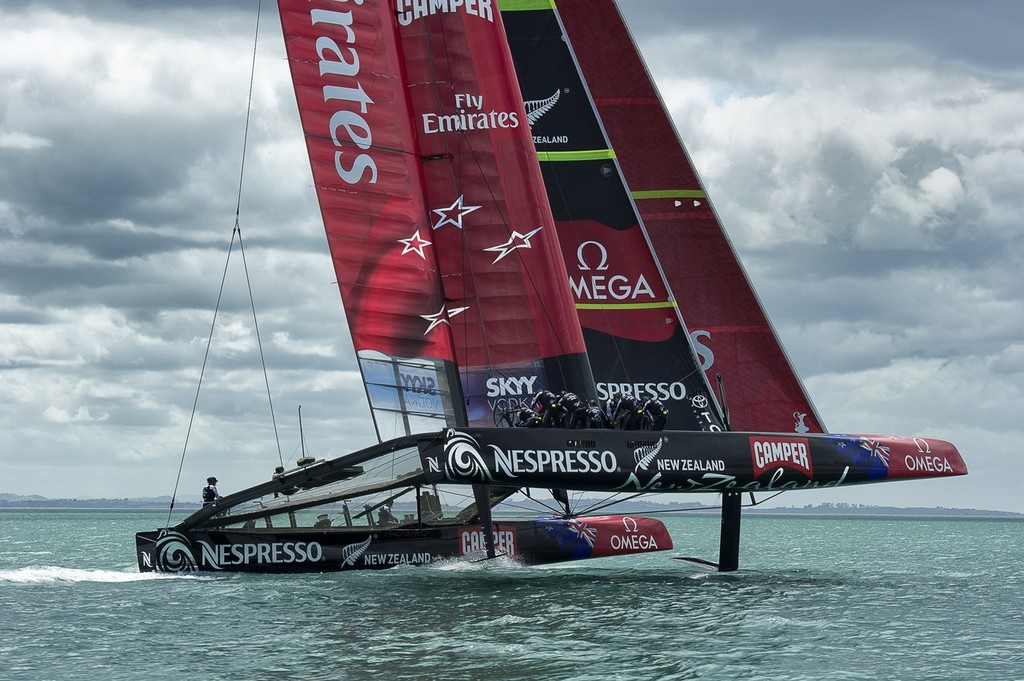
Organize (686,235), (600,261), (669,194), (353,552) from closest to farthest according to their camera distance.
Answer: (353,552) < (600,261) < (686,235) < (669,194)

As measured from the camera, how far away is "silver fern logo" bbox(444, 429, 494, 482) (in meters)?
13.4

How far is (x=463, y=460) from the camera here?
44.1ft

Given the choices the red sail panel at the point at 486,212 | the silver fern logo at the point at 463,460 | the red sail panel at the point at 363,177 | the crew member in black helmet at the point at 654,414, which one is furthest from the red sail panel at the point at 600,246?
the silver fern logo at the point at 463,460

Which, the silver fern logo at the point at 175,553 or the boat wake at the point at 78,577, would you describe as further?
the boat wake at the point at 78,577

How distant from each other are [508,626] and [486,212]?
6.09 m

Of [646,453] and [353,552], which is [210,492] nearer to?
[353,552]

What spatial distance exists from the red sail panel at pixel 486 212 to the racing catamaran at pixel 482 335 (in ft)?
0.08

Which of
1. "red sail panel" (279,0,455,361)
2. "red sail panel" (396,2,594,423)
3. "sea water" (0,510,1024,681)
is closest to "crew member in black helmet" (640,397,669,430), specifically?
"red sail panel" (396,2,594,423)

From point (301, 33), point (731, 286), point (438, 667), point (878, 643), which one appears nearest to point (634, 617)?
point (878, 643)

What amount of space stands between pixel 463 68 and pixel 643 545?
713 centimetres

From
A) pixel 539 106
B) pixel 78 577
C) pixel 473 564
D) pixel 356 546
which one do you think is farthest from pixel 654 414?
pixel 78 577

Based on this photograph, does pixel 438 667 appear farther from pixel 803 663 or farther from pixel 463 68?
pixel 463 68

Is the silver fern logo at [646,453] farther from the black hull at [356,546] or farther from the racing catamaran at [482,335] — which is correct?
the black hull at [356,546]

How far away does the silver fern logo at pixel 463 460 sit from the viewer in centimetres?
1342
